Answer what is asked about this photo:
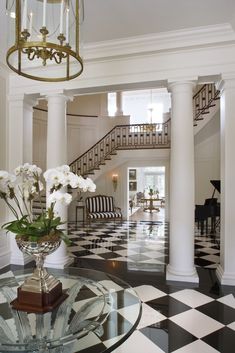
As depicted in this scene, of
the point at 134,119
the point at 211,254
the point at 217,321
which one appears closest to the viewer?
the point at 217,321

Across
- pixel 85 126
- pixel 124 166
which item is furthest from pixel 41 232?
pixel 85 126

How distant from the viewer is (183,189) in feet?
12.1

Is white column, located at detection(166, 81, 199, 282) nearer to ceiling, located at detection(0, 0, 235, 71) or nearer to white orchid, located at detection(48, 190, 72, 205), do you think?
ceiling, located at detection(0, 0, 235, 71)

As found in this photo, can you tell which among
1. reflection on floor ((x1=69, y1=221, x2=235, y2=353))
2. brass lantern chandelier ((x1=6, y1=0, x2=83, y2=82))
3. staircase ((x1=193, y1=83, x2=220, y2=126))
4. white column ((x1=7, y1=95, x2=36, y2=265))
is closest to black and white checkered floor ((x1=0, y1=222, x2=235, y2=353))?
reflection on floor ((x1=69, y1=221, x2=235, y2=353))

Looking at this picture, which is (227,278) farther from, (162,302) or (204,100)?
(204,100)

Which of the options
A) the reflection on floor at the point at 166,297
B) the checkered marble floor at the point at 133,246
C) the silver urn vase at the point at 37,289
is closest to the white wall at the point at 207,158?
the checkered marble floor at the point at 133,246

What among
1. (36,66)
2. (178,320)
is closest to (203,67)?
(36,66)

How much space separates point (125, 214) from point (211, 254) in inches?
207

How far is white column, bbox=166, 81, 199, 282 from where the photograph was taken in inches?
144

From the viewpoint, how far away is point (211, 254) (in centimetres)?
506

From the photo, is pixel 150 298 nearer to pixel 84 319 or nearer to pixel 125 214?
pixel 84 319

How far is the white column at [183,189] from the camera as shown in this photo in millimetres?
3666

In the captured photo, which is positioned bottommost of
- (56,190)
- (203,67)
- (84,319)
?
(84,319)

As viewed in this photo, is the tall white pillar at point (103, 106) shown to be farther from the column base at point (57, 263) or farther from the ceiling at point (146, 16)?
the column base at point (57, 263)
